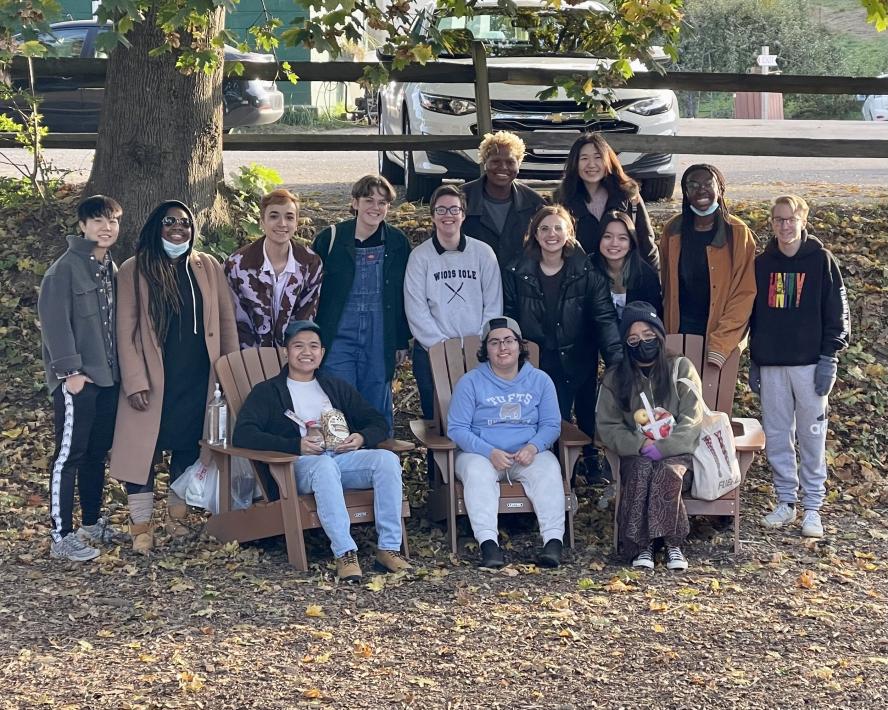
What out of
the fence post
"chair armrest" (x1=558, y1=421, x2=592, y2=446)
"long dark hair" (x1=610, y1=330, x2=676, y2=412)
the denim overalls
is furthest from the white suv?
"long dark hair" (x1=610, y1=330, x2=676, y2=412)

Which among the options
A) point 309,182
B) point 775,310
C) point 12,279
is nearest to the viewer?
point 775,310

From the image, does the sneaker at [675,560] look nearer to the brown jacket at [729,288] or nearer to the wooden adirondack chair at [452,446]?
the wooden adirondack chair at [452,446]

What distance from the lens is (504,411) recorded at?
7.05m

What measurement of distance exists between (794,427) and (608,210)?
158 cm

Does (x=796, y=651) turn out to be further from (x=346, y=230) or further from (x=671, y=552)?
(x=346, y=230)

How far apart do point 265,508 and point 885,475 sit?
157 inches

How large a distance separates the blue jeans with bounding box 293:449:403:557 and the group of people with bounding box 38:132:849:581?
0.04 feet

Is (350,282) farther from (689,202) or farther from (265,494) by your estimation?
(689,202)

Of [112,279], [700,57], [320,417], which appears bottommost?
[320,417]

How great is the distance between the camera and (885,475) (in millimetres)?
8438

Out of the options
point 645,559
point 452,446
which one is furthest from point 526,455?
point 645,559

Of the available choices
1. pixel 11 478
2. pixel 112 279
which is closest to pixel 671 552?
pixel 112 279

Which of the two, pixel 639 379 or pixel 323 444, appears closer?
pixel 323 444

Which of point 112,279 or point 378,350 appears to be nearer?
point 112,279
